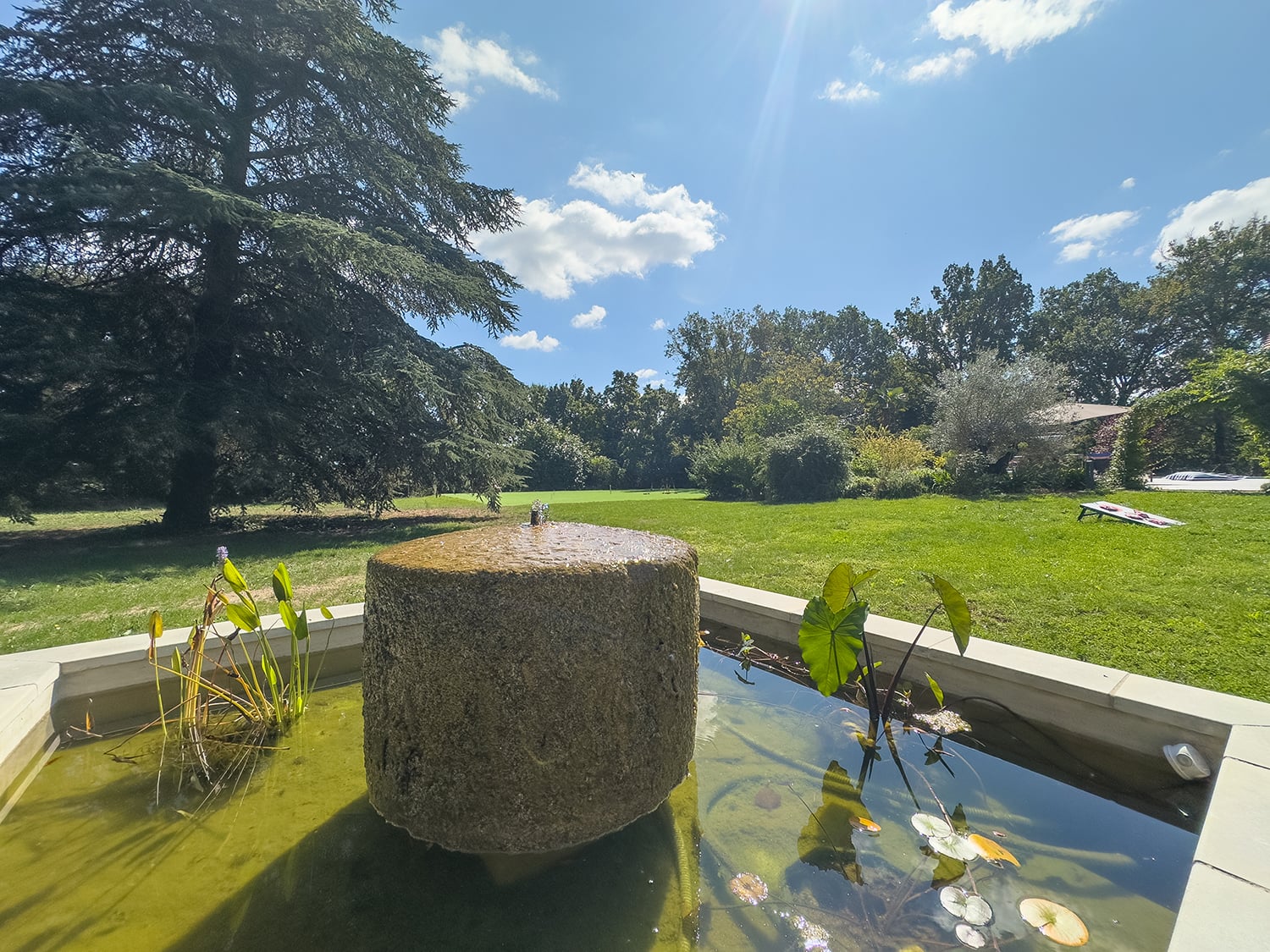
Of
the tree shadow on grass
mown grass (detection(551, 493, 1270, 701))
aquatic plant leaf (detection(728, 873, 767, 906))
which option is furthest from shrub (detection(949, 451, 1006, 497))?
aquatic plant leaf (detection(728, 873, 767, 906))

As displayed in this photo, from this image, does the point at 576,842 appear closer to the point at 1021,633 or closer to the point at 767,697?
the point at 767,697

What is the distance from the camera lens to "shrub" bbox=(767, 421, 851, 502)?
16609 mm

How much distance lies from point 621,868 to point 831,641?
1.23m

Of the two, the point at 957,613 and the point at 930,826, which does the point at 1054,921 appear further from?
the point at 957,613

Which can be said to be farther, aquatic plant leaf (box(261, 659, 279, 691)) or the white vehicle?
the white vehicle

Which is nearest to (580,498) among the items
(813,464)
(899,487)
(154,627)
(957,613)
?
(813,464)

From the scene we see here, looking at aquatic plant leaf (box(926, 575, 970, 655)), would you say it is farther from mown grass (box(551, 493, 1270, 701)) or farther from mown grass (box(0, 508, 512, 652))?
mown grass (box(0, 508, 512, 652))


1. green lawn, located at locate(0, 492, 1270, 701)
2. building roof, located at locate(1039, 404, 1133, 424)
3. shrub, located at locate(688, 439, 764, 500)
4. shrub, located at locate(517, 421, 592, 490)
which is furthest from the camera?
shrub, located at locate(517, 421, 592, 490)

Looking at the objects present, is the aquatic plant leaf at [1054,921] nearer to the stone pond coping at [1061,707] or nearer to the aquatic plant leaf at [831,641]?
the stone pond coping at [1061,707]

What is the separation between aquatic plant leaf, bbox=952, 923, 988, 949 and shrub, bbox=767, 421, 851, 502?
15460 mm

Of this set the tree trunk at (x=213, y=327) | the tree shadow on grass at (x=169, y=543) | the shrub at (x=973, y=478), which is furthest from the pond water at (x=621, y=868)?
the shrub at (x=973, y=478)

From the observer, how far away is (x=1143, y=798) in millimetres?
2012

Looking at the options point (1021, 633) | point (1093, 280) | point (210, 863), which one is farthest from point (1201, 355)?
point (210, 863)

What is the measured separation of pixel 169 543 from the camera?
8828 millimetres
